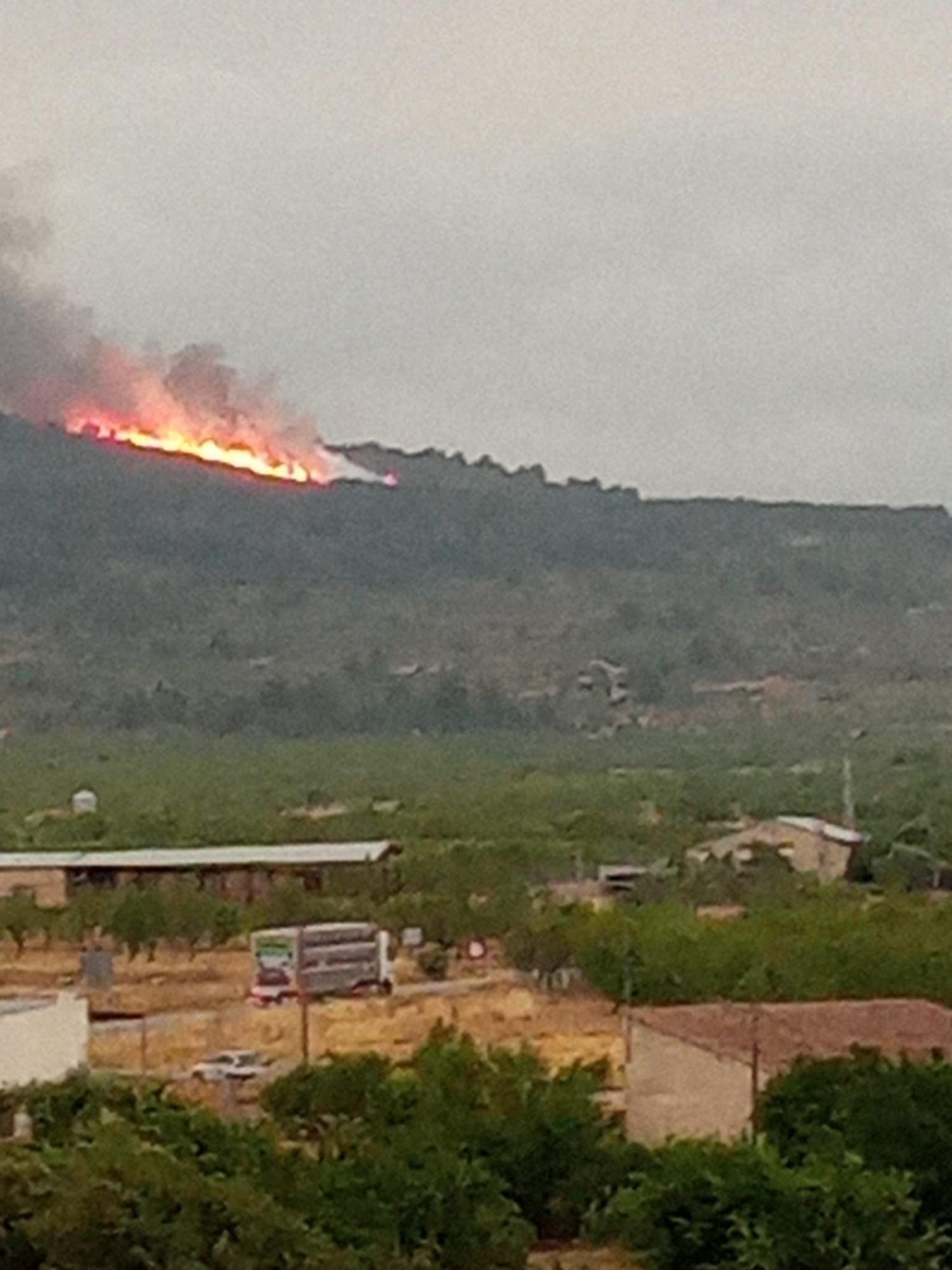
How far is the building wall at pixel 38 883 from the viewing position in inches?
2542

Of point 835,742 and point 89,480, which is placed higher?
point 89,480

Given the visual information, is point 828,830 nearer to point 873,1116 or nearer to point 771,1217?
point 873,1116

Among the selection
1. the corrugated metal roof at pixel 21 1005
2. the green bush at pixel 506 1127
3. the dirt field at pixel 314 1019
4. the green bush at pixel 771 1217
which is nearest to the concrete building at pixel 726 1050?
the green bush at pixel 506 1127

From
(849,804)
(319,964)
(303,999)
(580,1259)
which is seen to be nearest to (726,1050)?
(580,1259)

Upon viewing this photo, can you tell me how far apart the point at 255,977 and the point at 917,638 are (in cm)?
12742

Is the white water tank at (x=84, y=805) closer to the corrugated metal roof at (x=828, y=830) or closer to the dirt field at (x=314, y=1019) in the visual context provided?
the corrugated metal roof at (x=828, y=830)

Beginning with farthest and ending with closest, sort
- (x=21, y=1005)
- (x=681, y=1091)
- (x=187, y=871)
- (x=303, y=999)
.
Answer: (x=187, y=871), (x=303, y=999), (x=21, y=1005), (x=681, y=1091)

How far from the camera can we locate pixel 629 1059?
33.9 meters

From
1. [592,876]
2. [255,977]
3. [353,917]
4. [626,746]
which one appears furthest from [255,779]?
[255,977]

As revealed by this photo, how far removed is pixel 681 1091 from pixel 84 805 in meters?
60.7

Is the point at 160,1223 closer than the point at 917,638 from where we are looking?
Yes

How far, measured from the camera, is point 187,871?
217ft

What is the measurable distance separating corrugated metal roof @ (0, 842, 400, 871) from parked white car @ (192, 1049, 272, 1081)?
76.0ft

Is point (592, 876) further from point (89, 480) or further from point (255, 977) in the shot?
point (89, 480)
